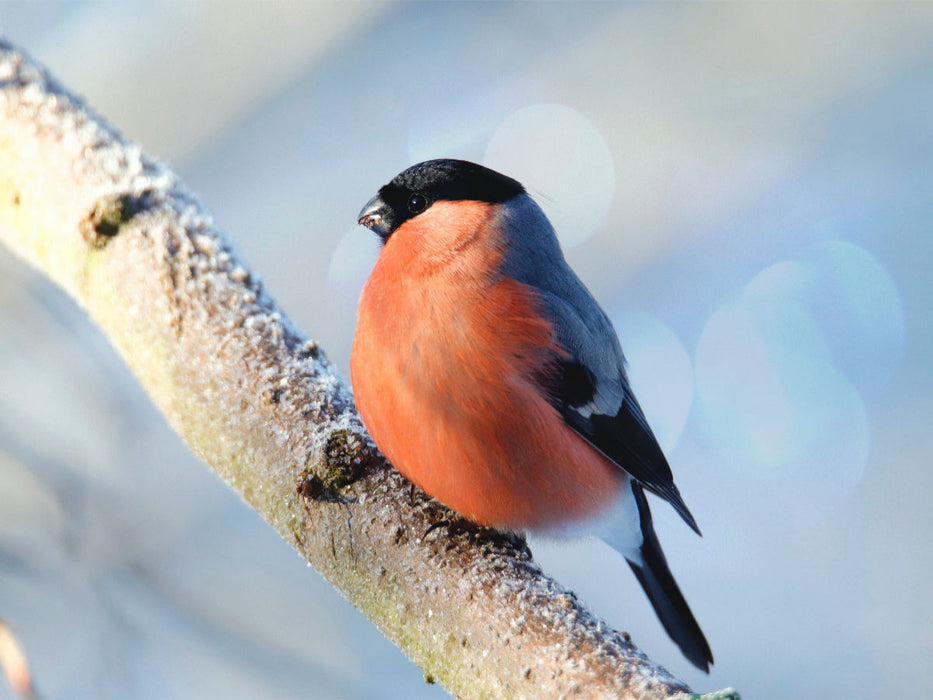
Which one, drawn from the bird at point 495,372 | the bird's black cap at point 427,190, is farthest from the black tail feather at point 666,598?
the bird's black cap at point 427,190

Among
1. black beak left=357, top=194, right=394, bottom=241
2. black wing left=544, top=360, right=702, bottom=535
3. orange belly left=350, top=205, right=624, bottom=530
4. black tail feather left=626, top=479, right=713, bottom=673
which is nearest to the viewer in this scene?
orange belly left=350, top=205, right=624, bottom=530

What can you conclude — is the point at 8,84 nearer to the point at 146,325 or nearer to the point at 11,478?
the point at 146,325

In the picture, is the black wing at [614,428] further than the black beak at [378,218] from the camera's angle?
No

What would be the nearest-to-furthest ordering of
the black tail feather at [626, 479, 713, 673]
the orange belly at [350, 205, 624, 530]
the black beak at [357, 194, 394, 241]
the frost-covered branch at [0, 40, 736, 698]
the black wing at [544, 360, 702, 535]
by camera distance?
1. the frost-covered branch at [0, 40, 736, 698]
2. the orange belly at [350, 205, 624, 530]
3. the black wing at [544, 360, 702, 535]
4. the black beak at [357, 194, 394, 241]
5. the black tail feather at [626, 479, 713, 673]

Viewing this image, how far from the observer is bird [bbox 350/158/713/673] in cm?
96

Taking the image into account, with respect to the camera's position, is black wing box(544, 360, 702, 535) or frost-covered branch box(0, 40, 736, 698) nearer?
frost-covered branch box(0, 40, 736, 698)

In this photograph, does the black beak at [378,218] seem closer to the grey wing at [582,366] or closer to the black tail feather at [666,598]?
the grey wing at [582,366]

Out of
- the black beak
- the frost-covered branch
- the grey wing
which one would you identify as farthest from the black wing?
the black beak

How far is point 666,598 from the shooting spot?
1.32 metres

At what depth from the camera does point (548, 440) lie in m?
1.02

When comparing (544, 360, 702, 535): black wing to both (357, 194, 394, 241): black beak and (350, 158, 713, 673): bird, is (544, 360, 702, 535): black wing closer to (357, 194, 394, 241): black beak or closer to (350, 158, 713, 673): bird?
(350, 158, 713, 673): bird

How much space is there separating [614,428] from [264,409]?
51cm

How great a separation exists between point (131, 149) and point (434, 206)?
0.44m

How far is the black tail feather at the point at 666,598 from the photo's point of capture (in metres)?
1.27
